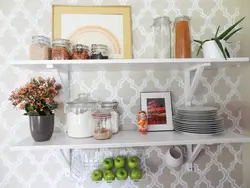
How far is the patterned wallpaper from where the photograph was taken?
1.02 m

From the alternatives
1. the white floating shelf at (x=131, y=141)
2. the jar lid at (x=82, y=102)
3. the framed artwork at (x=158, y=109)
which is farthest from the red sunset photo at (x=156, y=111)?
the jar lid at (x=82, y=102)

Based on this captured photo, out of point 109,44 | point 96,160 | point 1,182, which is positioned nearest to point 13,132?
point 1,182

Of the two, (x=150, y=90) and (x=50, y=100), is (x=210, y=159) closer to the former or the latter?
(x=150, y=90)

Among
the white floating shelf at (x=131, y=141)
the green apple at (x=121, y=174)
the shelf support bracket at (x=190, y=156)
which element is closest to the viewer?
the white floating shelf at (x=131, y=141)

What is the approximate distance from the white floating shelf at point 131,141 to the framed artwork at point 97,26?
18.7 inches

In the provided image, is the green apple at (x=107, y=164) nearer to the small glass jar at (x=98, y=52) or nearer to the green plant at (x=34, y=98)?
the green plant at (x=34, y=98)

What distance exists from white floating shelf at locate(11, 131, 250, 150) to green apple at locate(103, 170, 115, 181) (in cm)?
19

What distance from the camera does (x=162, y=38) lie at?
956mm

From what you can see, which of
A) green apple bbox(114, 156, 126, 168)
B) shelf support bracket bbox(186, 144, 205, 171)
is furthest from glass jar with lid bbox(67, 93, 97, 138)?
shelf support bracket bbox(186, 144, 205, 171)

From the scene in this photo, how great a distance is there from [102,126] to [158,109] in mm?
345

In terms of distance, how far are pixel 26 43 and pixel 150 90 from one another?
0.78 metres

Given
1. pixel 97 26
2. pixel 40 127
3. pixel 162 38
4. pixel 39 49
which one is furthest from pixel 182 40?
pixel 40 127

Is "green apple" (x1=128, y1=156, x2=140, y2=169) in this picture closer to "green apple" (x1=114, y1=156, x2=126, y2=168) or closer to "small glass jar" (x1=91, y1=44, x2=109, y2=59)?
"green apple" (x1=114, y1=156, x2=126, y2=168)

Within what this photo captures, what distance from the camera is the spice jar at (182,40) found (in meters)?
0.89
